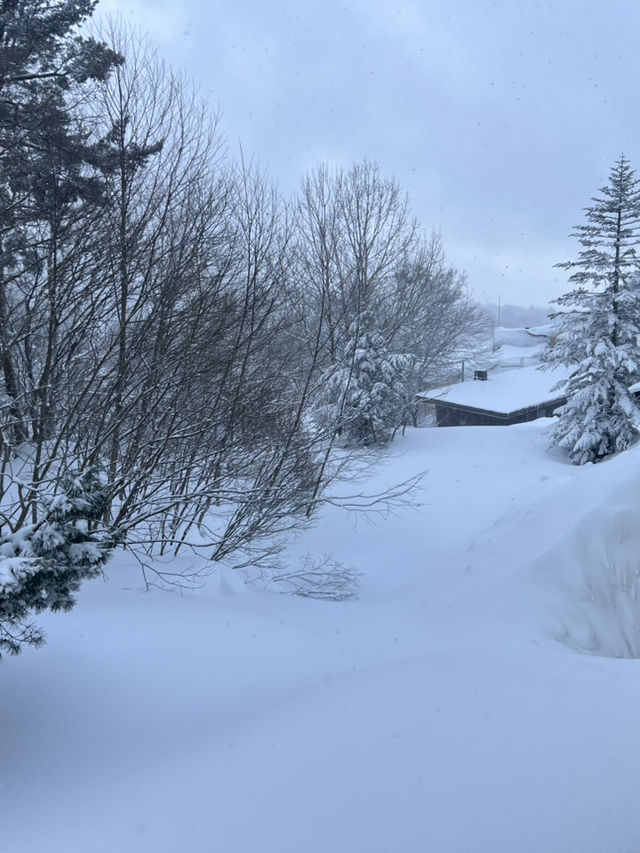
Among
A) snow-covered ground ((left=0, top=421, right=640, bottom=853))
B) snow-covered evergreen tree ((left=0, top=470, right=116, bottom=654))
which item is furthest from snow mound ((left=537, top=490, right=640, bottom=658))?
snow-covered evergreen tree ((left=0, top=470, right=116, bottom=654))

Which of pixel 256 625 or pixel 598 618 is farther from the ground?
pixel 256 625

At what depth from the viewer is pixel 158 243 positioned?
6355 mm

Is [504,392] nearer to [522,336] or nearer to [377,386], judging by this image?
[377,386]

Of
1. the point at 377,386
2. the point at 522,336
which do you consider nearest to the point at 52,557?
the point at 377,386

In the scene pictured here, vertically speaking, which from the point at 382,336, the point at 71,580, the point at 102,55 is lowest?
the point at 71,580

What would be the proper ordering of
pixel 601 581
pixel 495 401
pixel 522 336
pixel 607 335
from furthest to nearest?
pixel 522 336 → pixel 495 401 → pixel 607 335 → pixel 601 581

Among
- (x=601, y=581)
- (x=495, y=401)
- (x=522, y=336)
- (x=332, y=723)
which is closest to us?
(x=332, y=723)

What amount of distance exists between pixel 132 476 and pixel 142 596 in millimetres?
1403

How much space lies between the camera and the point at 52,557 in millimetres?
2709

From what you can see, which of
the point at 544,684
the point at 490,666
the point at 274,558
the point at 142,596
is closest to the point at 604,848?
the point at 544,684

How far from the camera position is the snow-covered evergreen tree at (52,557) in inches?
102

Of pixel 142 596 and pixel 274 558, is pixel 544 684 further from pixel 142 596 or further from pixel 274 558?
pixel 274 558

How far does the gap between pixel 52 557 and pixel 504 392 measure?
28.7 metres

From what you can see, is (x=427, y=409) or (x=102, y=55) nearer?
(x=102, y=55)
